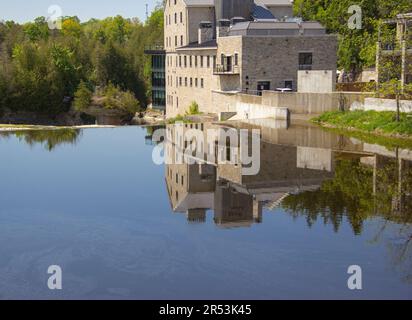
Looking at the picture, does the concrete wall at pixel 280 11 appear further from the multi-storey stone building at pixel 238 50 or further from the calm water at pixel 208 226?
the calm water at pixel 208 226

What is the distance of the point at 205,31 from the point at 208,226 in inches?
1515

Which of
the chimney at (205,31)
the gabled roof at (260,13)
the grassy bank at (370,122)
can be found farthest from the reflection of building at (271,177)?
the gabled roof at (260,13)

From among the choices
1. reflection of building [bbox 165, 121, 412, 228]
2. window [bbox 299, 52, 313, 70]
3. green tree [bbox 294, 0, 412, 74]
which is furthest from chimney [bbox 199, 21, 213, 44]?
reflection of building [bbox 165, 121, 412, 228]

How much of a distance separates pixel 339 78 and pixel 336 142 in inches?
1277

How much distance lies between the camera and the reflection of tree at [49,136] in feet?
115

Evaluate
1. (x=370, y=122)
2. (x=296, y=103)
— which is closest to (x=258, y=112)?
(x=296, y=103)

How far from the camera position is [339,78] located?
63.1 meters

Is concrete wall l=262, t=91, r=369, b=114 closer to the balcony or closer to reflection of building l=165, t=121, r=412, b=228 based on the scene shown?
the balcony

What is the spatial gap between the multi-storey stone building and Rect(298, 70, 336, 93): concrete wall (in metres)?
5.00

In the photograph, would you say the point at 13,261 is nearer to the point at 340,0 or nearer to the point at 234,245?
the point at 234,245

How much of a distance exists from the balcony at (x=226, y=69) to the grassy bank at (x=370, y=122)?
356 inches

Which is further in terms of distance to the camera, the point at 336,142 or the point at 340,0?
the point at 340,0
